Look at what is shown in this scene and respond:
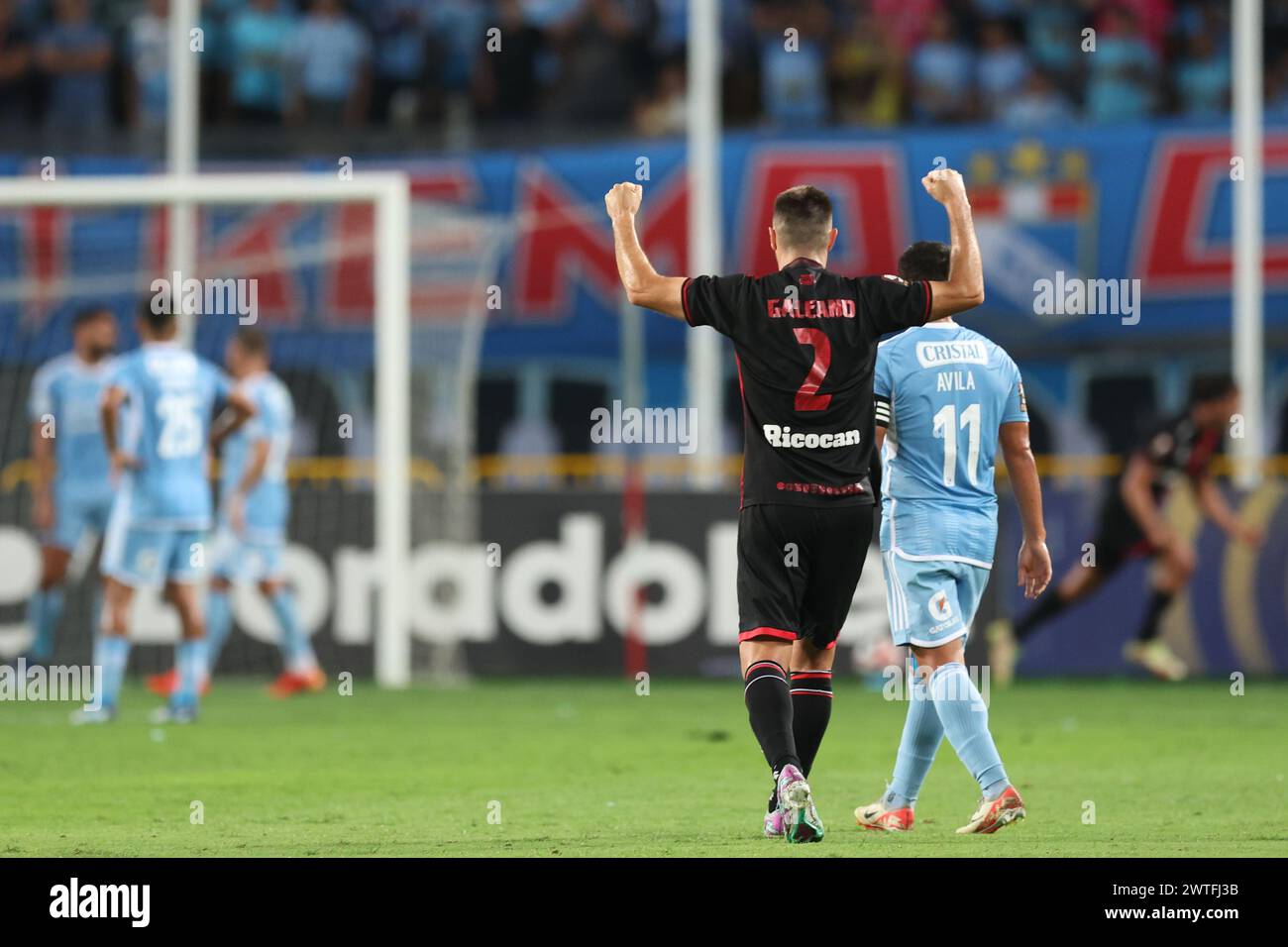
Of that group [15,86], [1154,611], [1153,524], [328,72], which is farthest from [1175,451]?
[15,86]

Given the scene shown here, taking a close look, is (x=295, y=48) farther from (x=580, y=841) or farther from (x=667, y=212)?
(x=580, y=841)

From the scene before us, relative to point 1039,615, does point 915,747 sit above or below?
below

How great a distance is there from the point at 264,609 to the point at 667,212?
6138 mm

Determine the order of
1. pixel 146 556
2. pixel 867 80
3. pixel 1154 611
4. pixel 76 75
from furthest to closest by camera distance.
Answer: pixel 76 75 < pixel 867 80 < pixel 1154 611 < pixel 146 556

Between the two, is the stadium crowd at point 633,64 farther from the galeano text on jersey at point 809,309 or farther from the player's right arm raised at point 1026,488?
the galeano text on jersey at point 809,309

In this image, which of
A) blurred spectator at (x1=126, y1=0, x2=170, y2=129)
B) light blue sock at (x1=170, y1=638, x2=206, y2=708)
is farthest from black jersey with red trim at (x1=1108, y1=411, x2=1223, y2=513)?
blurred spectator at (x1=126, y1=0, x2=170, y2=129)

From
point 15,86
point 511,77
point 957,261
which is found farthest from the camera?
point 15,86

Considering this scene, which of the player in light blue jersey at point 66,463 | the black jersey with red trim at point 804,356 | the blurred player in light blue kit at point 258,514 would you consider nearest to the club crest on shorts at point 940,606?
the black jersey with red trim at point 804,356

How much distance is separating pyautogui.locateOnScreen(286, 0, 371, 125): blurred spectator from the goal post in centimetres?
616

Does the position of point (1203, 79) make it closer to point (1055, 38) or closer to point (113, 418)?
point (1055, 38)

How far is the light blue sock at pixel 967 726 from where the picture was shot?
813 cm

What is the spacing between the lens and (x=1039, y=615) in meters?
16.1

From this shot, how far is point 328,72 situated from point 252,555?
8.07 m

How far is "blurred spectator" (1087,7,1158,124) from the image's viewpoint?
21.8 m
